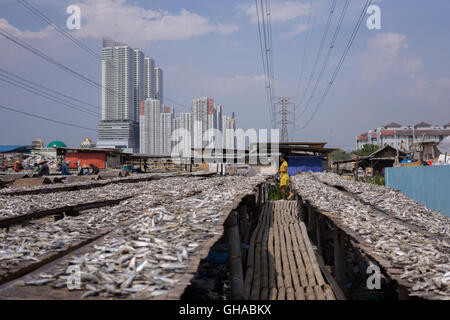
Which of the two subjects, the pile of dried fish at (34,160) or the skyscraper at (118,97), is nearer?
the pile of dried fish at (34,160)

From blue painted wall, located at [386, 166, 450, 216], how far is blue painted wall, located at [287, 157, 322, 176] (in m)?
12.8

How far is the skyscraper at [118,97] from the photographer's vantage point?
56875mm

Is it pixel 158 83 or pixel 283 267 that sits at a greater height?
pixel 158 83

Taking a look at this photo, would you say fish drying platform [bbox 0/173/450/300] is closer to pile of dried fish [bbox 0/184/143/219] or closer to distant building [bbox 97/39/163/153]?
pile of dried fish [bbox 0/184/143/219]

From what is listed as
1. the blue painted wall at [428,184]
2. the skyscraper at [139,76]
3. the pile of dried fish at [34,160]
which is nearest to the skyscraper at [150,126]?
the skyscraper at [139,76]

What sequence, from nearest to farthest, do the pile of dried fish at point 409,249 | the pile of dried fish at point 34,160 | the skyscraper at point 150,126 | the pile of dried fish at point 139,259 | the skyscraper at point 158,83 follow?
the pile of dried fish at point 139,259, the pile of dried fish at point 409,249, the pile of dried fish at point 34,160, the skyscraper at point 150,126, the skyscraper at point 158,83

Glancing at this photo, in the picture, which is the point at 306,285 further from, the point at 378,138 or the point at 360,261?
the point at 378,138

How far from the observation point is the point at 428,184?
10000 millimetres

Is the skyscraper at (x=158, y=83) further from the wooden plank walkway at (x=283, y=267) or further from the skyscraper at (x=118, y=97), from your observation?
the wooden plank walkway at (x=283, y=267)

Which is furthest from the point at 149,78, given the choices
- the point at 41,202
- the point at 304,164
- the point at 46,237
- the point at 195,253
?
the point at 195,253

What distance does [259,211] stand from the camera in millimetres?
13852

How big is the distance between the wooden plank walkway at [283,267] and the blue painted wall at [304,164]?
16.4m

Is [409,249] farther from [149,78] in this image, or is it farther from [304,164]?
[149,78]

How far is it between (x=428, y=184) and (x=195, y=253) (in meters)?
9.37
